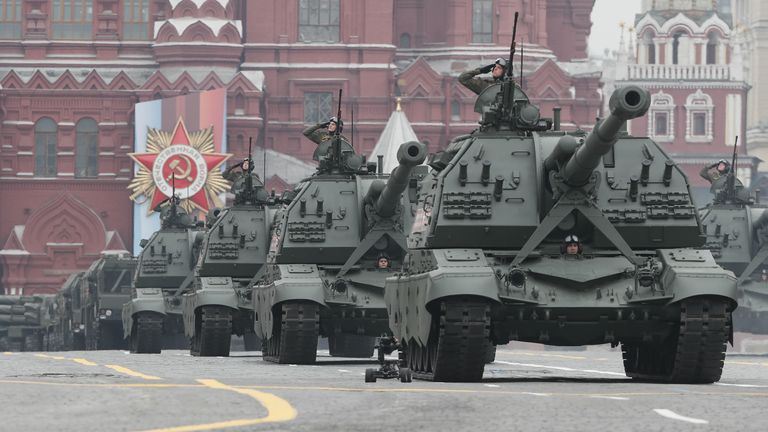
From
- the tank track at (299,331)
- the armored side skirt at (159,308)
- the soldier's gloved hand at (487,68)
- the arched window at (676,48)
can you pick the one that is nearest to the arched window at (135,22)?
the armored side skirt at (159,308)

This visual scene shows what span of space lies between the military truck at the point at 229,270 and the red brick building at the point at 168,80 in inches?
2181

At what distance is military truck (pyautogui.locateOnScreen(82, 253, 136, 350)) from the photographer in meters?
52.6

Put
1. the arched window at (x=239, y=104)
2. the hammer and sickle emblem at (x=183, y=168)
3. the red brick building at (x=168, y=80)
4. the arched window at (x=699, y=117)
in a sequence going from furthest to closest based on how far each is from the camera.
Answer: the arched window at (x=699, y=117)
the red brick building at (x=168, y=80)
the arched window at (x=239, y=104)
the hammer and sickle emblem at (x=183, y=168)

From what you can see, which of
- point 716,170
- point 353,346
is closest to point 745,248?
point 716,170

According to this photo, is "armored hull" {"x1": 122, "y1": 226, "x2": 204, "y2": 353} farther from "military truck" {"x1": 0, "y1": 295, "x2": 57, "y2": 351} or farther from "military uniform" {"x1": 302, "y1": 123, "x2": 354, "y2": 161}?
"military truck" {"x1": 0, "y1": 295, "x2": 57, "y2": 351}

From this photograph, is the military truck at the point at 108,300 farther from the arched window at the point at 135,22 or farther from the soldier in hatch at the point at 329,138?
the arched window at the point at 135,22

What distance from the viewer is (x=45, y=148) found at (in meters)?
95.3

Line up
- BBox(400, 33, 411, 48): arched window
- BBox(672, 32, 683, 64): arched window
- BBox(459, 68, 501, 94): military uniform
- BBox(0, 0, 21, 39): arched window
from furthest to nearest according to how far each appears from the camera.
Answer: BBox(672, 32, 683, 64): arched window, BBox(400, 33, 411, 48): arched window, BBox(0, 0, 21, 39): arched window, BBox(459, 68, 501, 94): military uniform

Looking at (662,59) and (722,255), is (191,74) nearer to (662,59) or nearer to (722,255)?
(722,255)

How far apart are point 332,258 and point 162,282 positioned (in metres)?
14.6

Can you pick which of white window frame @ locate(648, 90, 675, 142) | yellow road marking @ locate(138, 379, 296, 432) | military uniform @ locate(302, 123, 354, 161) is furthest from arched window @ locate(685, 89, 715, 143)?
yellow road marking @ locate(138, 379, 296, 432)

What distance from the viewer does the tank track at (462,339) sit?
66.0 feet

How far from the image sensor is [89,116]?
9481 cm

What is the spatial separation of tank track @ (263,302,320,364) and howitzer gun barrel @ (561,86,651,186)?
788 cm
